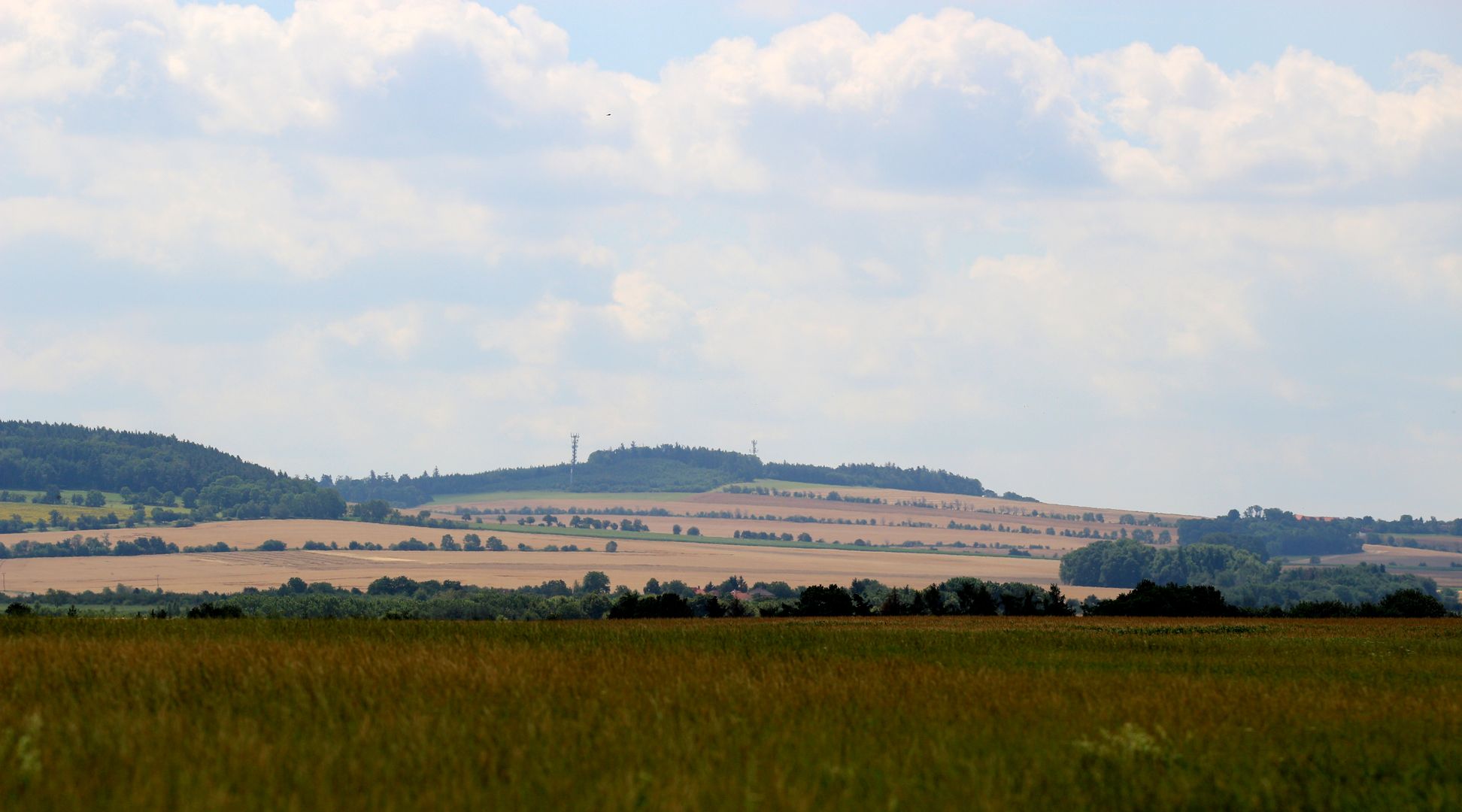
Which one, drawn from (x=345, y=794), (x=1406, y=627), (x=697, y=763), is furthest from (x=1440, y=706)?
(x=1406, y=627)

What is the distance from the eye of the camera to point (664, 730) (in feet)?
49.2

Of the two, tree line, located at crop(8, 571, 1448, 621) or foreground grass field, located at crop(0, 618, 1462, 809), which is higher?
foreground grass field, located at crop(0, 618, 1462, 809)

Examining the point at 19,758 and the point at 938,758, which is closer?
the point at 19,758

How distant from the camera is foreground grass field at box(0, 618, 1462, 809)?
12.3 m

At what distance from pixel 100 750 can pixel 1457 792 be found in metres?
13.7

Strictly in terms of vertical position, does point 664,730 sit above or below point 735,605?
above

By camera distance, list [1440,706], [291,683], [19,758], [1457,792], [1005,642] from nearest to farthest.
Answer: [19,758] < [1457,792] < [291,683] < [1440,706] < [1005,642]

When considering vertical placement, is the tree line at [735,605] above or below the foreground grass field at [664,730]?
below

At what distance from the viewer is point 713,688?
1833 centimetres

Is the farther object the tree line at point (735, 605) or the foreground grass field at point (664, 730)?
the tree line at point (735, 605)

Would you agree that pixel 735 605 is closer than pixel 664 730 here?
No

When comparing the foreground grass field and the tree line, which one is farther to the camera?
the tree line

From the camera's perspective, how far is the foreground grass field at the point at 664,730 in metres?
12.3

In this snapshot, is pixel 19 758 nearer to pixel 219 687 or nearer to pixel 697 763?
pixel 219 687
